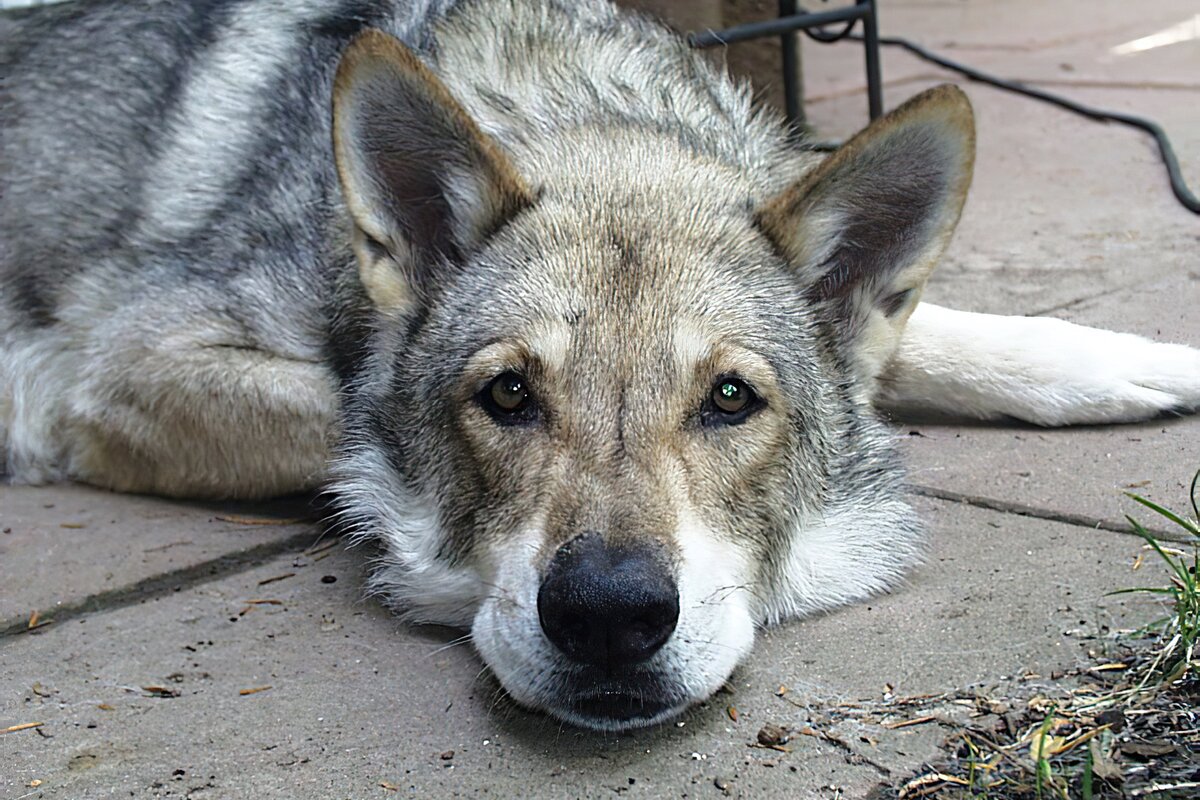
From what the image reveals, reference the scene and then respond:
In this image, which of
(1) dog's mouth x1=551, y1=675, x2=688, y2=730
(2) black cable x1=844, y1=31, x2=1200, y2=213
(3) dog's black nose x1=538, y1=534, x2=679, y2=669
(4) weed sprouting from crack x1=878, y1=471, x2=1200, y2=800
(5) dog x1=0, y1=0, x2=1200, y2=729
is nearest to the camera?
(4) weed sprouting from crack x1=878, y1=471, x2=1200, y2=800

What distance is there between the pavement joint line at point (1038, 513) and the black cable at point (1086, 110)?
9.78 ft

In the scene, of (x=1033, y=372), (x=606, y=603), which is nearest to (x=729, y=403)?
(x=606, y=603)

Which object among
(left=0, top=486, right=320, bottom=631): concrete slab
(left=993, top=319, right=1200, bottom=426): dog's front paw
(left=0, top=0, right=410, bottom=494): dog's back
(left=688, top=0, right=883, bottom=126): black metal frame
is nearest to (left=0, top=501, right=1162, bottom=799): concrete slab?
(left=0, top=486, right=320, bottom=631): concrete slab

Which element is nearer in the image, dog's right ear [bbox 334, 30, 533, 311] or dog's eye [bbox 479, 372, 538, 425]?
dog's eye [bbox 479, 372, 538, 425]

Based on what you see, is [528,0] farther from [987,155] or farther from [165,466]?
[987,155]

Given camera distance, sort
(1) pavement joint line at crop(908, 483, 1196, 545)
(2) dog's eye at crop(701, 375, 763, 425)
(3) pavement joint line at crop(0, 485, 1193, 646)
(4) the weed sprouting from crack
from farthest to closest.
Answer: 1. (3) pavement joint line at crop(0, 485, 1193, 646)
2. (1) pavement joint line at crop(908, 483, 1196, 545)
3. (2) dog's eye at crop(701, 375, 763, 425)
4. (4) the weed sprouting from crack

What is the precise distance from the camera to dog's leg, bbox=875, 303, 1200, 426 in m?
3.88

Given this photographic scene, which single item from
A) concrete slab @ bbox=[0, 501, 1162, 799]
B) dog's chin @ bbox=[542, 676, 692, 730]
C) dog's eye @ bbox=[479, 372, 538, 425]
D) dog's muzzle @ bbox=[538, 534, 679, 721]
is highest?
dog's eye @ bbox=[479, 372, 538, 425]

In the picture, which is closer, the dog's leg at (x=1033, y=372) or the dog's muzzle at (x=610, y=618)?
the dog's muzzle at (x=610, y=618)

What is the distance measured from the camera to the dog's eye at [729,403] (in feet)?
9.26

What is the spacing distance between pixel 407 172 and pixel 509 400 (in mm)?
720

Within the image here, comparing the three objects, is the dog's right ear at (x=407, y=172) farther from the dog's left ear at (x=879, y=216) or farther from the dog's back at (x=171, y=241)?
the dog's left ear at (x=879, y=216)

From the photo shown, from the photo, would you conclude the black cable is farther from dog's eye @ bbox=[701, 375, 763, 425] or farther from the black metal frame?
dog's eye @ bbox=[701, 375, 763, 425]

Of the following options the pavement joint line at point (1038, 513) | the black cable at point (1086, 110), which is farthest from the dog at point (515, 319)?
the black cable at point (1086, 110)
